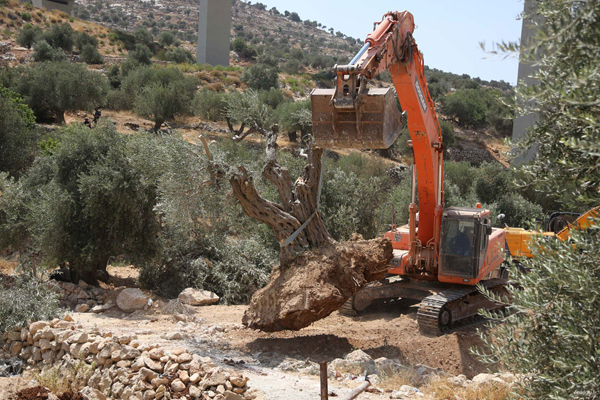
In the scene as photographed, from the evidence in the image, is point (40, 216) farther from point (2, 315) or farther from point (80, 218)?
point (2, 315)

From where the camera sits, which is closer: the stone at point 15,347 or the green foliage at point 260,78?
the stone at point 15,347

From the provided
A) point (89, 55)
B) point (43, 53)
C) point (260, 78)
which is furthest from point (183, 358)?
point (89, 55)

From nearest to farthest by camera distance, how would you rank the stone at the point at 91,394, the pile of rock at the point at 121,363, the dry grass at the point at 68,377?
1. the pile of rock at the point at 121,363
2. the stone at the point at 91,394
3. the dry grass at the point at 68,377

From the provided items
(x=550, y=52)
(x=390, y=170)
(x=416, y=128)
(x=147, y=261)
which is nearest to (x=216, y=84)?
(x=390, y=170)

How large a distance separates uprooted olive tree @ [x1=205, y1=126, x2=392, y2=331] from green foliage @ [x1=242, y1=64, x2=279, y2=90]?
137 ft

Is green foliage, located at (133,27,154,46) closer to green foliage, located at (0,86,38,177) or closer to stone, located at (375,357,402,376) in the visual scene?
green foliage, located at (0,86,38,177)

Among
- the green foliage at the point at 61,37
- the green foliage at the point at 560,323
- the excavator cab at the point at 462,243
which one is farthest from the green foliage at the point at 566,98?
the green foliage at the point at 61,37

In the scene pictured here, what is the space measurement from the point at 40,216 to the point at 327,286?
8.52 m

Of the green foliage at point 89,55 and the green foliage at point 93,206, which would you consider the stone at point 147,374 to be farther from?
the green foliage at point 89,55

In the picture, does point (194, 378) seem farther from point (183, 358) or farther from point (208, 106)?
point (208, 106)

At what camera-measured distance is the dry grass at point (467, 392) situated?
27.3 feet

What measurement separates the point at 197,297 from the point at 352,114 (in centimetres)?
760

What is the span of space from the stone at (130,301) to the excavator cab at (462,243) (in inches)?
272

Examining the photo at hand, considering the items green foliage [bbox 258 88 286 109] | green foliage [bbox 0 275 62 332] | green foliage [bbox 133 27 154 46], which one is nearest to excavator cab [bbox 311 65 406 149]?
green foliage [bbox 0 275 62 332]
